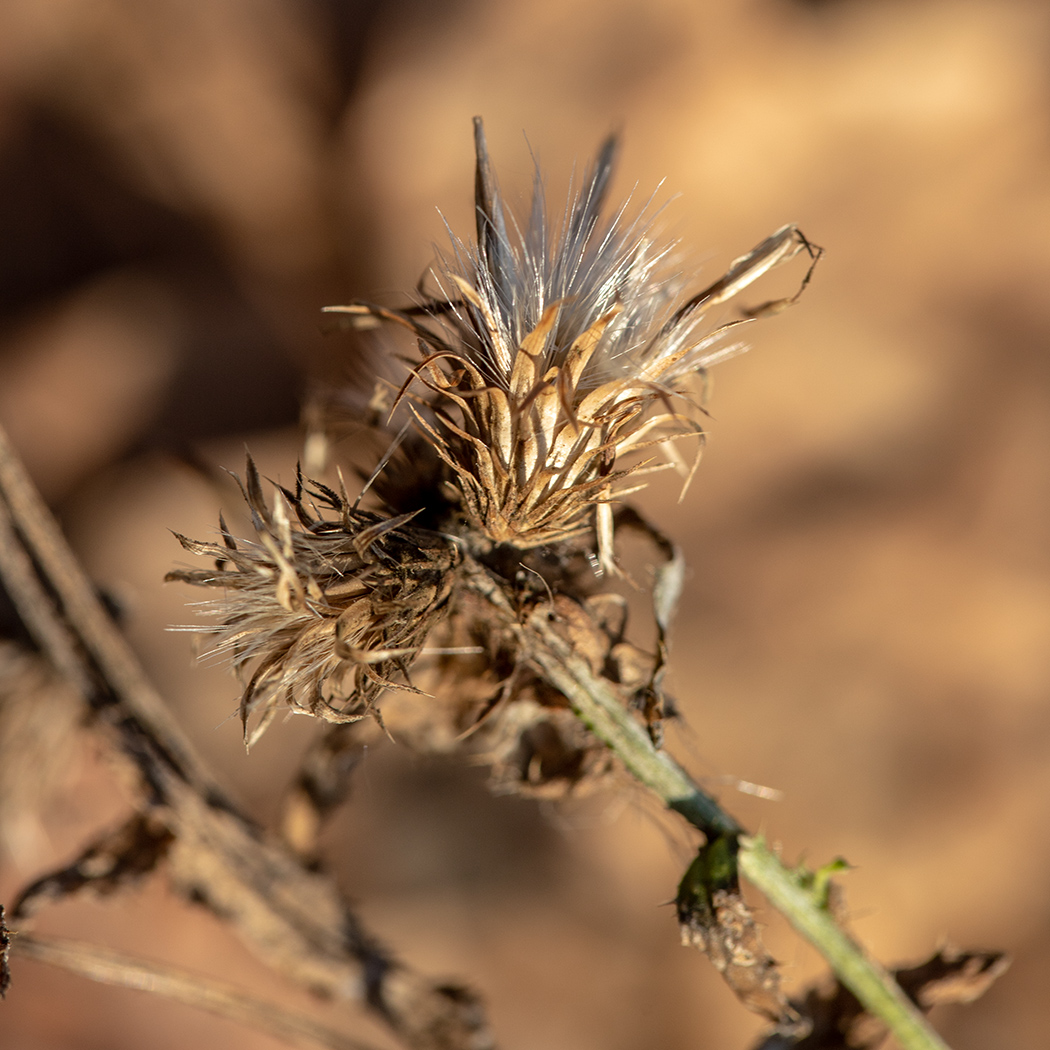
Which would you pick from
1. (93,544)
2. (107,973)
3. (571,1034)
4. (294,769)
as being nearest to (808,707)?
(571,1034)

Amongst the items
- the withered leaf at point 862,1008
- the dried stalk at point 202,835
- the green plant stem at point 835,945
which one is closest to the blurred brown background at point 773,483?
the dried stalk at point 202,835

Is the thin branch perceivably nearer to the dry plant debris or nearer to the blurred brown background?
the dry plant debris

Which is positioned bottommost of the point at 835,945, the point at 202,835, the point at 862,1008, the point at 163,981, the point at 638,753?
the point at 163,981

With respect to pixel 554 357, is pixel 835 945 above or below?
below

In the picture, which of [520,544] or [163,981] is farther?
[163,981]

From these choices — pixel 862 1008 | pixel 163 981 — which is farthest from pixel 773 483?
pixel 163 981

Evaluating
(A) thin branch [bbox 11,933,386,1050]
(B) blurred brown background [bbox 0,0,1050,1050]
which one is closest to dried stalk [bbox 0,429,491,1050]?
(A) thin branch [bbox 11,933,386,1050]

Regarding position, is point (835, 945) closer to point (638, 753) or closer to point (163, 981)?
point (638, 753)

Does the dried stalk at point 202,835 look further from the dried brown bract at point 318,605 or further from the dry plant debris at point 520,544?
the dried brown bract at point 318,605

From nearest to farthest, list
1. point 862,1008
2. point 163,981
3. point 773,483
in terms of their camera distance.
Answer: point 862,1008, point 163,981, point 773,483
